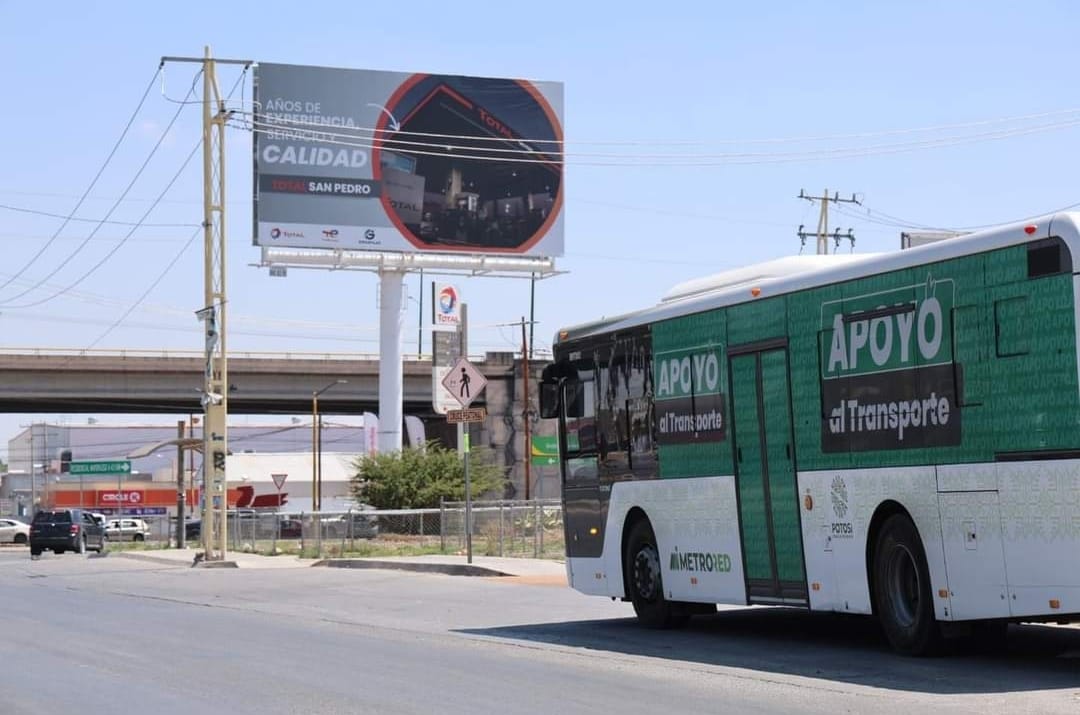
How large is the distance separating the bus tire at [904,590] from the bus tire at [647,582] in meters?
3.99

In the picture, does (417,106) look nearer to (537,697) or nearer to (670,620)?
(670,620)

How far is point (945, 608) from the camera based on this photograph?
505 inches

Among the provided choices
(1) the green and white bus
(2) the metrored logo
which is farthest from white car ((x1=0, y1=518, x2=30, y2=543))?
(1) the green and white bus

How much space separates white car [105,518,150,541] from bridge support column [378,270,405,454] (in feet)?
56.5

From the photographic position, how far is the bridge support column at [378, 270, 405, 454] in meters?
62.1

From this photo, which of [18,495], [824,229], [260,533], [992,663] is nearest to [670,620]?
[992,663]

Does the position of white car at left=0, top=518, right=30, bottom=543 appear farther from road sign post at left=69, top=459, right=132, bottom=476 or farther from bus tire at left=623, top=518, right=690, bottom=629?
bus tire at left=623, top=518, right=690, bottom=629

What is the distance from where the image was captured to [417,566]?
30781mm

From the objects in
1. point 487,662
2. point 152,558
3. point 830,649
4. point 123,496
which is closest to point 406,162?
point 152,558

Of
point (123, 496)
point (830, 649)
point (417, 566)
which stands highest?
point (123, 496)

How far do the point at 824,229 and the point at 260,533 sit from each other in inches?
1343

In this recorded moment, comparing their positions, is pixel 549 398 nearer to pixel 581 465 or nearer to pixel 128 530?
pixel 581 465

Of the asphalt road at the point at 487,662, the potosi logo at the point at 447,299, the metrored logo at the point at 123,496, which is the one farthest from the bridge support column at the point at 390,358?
the metrored logo at the point at 123,496

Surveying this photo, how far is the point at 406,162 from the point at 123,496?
184 feet
